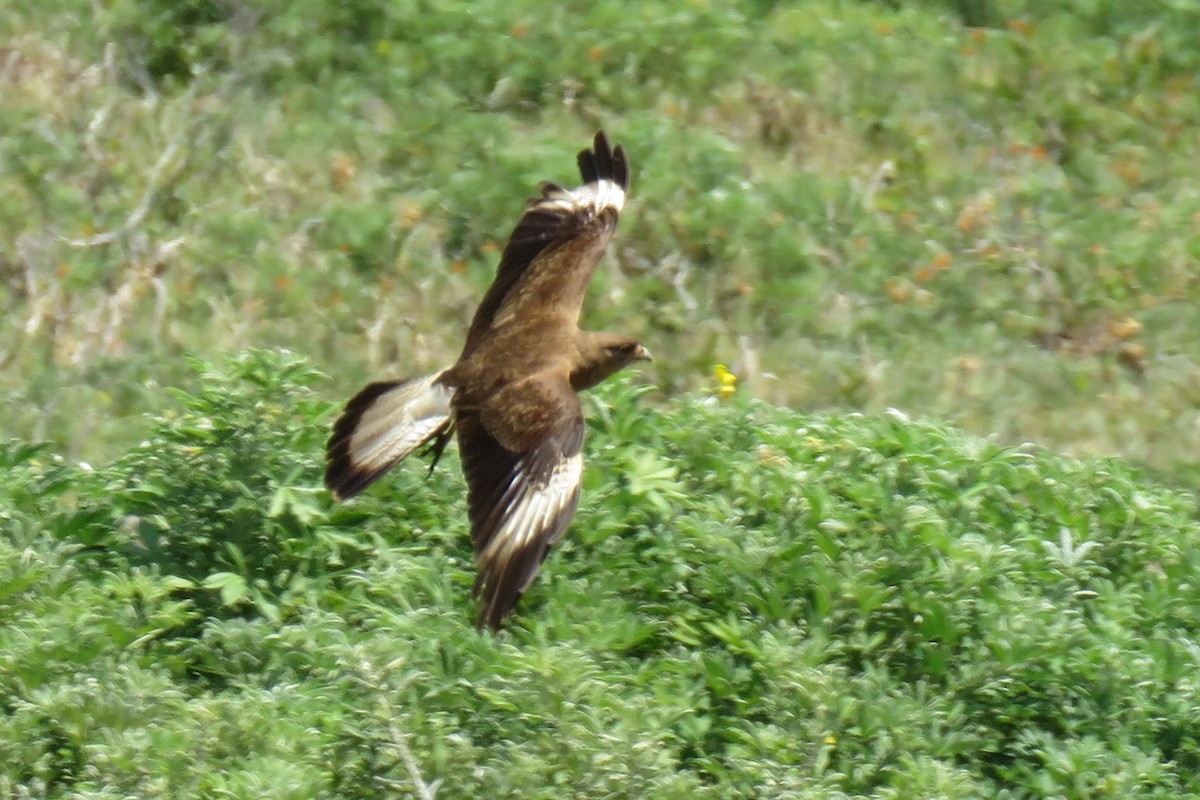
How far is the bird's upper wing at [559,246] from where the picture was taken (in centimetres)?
711

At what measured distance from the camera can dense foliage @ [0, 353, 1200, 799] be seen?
4.91m

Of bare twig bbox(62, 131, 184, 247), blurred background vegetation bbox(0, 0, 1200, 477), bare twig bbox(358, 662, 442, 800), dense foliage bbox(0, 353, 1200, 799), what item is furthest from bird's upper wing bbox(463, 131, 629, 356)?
bare twig bbox(62, 131, 184, 247)

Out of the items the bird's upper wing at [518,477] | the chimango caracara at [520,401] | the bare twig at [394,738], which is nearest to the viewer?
the bare twig at [394,738]

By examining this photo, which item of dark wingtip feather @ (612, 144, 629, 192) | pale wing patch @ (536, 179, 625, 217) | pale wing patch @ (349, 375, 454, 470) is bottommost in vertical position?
pale wing patch @ (349, 375, 454, 470)

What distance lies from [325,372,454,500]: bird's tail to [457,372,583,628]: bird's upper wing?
0.15 meters

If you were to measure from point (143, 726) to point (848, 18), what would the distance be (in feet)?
21.0

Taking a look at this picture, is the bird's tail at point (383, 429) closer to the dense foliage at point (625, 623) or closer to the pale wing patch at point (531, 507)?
the dense foliage at point (625, 623)

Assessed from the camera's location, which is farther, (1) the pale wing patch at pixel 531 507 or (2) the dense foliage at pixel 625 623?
(1) the pale wing patch at pixel 531 507

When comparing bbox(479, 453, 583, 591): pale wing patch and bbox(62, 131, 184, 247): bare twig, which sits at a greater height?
bbox(62, 131, 184, 247): bare twig

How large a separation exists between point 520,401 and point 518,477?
0.48 meters

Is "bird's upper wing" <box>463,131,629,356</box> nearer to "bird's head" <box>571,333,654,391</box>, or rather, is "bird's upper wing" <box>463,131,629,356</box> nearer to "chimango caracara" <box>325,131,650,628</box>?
"chimango caracara" <box>325,131,650,628</box>

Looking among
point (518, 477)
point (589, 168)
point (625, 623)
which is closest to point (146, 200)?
point (589, 168)

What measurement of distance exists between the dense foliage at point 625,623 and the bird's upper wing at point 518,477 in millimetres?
184

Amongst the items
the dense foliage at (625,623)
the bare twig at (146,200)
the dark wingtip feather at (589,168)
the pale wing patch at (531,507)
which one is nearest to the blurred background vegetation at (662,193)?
the bare twig at (146,200)
